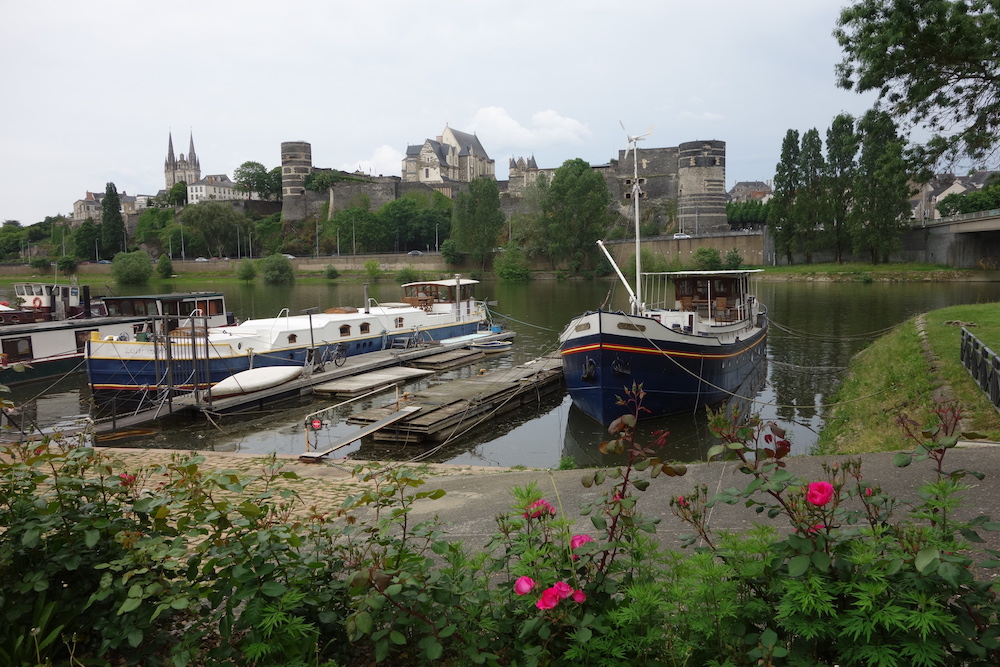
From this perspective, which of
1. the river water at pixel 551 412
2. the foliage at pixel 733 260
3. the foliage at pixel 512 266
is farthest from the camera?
the foliage at pixel 512 266

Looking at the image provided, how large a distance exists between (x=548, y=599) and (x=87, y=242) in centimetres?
11363

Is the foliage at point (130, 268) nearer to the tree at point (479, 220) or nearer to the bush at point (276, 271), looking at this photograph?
the bush at point (276, 271)

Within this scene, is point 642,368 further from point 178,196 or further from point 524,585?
point 178,196

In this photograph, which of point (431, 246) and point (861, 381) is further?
point (431, 246)

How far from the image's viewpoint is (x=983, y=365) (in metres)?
10.9

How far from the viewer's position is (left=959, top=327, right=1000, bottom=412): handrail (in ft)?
31.7

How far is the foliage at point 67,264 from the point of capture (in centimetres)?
9294

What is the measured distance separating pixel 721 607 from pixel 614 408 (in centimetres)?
1310

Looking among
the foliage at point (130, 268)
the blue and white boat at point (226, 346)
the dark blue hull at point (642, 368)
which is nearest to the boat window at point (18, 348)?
the blue and white boat at point (226, 346)

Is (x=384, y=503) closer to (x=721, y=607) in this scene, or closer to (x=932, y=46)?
A: (x=721, y=607)

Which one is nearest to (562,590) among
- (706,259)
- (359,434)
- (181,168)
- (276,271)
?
(359,434)

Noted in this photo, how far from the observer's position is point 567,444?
15.4 meters

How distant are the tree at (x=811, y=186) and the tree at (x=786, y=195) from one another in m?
0.68

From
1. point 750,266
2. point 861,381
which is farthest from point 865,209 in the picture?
point 861,381
